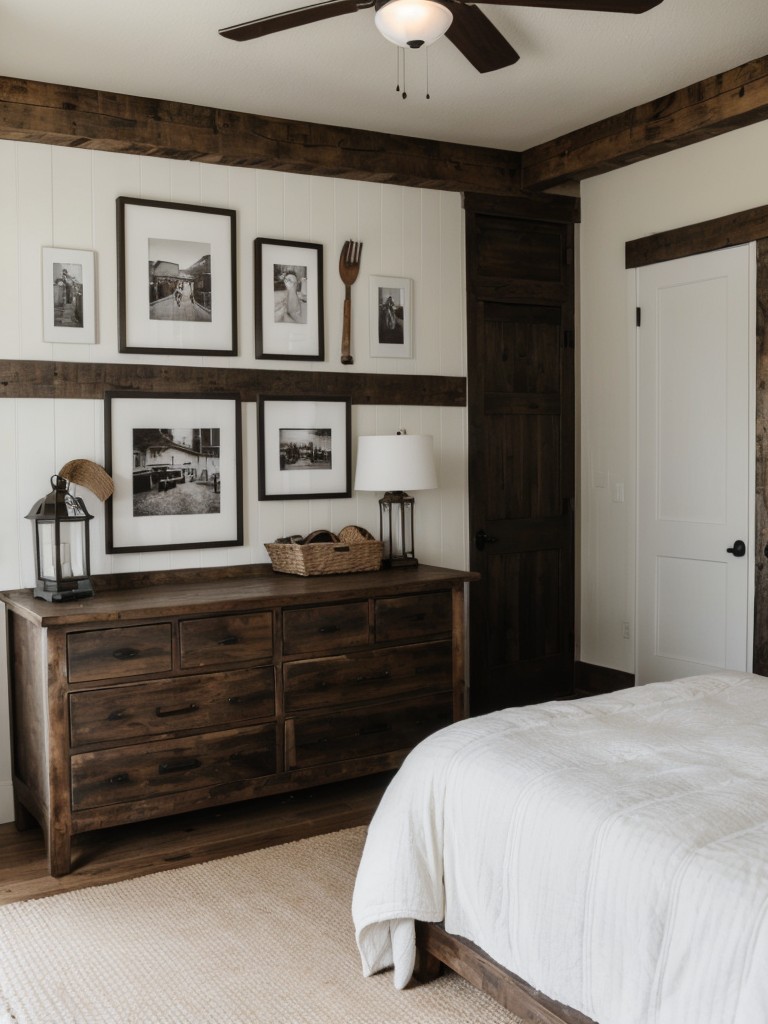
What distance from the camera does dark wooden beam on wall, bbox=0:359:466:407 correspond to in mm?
3686

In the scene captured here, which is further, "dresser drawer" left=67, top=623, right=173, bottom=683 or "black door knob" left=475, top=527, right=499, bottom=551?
"black door knob" left=475, top=527, right=499, bottom=551

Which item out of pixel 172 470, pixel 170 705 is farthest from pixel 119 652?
pixel 172 470

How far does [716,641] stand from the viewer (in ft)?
14.3

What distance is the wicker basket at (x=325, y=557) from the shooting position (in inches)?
158

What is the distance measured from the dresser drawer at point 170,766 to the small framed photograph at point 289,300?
1631 mm

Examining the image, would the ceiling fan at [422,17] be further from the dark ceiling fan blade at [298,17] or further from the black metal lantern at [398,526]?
the black metal lantern at [398,526]

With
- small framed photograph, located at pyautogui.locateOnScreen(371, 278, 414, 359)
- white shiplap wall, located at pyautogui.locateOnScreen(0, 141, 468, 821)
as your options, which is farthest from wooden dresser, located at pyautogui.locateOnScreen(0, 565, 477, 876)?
small framed photograph, located at pyautogui.locateOnScreen(371, 278, 414, 359)

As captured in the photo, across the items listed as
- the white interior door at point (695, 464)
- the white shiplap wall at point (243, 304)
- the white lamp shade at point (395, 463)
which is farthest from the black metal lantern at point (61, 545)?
the white interior door at point (695, 464)

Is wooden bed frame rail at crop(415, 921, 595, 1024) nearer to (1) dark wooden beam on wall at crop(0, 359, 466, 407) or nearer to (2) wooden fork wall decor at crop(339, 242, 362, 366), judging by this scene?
(1) dark wooden beam on wall at crop(0, 359, 466, 407)

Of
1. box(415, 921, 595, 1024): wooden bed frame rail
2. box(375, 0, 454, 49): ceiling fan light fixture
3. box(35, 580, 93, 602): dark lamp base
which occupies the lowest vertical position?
box(415, 921, 595, 1024): wooden bed frame rail

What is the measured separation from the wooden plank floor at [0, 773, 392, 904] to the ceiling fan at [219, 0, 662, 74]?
2602 millimetres

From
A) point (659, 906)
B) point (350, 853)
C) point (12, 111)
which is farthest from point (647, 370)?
point (659, 906)

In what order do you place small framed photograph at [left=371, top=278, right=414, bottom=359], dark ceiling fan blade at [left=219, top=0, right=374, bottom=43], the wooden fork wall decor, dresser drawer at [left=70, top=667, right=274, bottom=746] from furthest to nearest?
small framed photograph at [left=371, top=278, right=414, bottom=359] → the wooden fork wall decor → dresser drawer at [left=70, top=667, right=274, bottom=746] → dark ceiling fan blade at [left=219, top=0, right=374, bottom=43]

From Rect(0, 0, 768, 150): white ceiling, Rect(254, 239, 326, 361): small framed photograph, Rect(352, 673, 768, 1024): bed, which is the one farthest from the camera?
Rect(254, 239, 326, 361): small framed photograph
